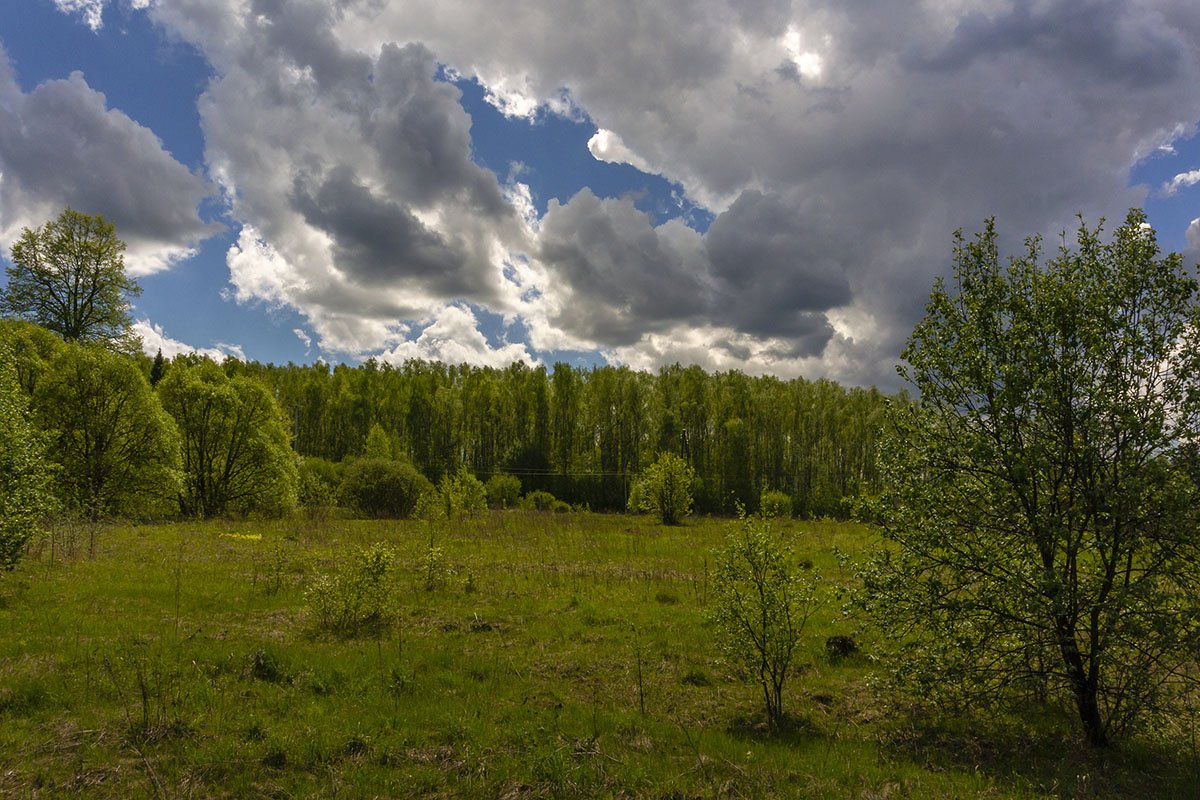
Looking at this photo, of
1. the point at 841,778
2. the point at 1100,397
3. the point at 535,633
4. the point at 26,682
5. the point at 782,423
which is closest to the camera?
the point at 841,778

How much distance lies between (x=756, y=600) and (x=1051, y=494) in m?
4.35

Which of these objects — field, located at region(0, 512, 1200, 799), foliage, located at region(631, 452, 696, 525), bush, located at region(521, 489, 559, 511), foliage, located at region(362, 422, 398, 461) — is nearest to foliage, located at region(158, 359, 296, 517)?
foliage, located at region(362, 422, 398, 461)

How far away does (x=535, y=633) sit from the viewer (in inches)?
477

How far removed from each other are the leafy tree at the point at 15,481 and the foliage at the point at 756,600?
47.9ft

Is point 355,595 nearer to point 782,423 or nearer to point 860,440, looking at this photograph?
point 782,423

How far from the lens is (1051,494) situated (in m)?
7.82

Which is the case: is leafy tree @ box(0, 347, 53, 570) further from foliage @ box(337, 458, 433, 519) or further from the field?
foliage @ box(337, 458, 433, 519)

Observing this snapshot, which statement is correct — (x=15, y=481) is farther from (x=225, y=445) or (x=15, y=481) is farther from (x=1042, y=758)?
(x=225, y=445)

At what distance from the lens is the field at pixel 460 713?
6.73 m

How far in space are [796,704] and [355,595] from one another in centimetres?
894

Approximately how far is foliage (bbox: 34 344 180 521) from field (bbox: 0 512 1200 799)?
54.7 feet

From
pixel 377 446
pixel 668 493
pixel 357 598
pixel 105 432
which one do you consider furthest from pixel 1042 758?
pixel 377 446

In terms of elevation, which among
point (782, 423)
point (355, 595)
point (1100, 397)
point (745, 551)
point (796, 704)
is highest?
point (782, 423)

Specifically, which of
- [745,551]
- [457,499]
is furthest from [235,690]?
[457,499]
